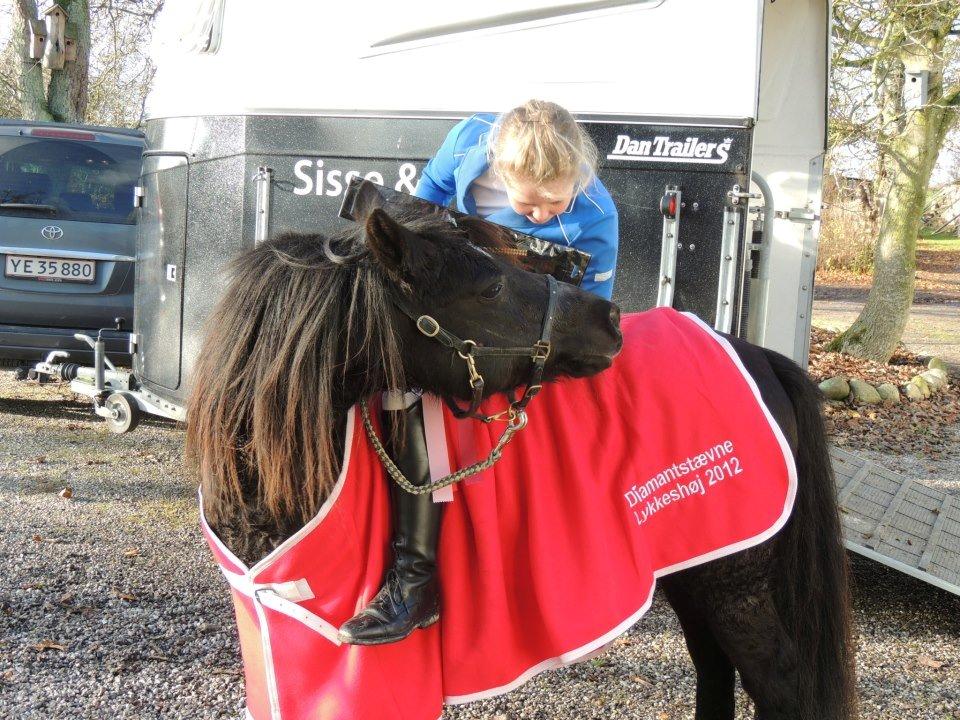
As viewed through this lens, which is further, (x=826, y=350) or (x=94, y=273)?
(x=826, y=350)

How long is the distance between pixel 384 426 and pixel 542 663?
69 centimetres

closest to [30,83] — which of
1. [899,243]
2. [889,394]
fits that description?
[899,243]

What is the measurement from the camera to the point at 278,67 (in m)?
3.98

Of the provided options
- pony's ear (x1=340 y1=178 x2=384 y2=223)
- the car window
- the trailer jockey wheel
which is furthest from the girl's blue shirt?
the car window

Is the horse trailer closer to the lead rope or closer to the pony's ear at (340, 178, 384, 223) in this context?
the pony's ear at (340, 178, 384, 223)

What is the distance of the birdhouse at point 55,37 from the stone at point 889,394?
456 inches

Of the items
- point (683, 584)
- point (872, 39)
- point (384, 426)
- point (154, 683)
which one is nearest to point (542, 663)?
point (683, 584)

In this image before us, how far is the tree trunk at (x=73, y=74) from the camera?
1273 cm

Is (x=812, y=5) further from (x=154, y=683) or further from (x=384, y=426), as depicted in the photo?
(x=154, y=683)

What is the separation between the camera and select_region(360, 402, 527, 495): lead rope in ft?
5.85

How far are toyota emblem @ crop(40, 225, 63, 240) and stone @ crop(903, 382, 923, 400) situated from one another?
25.8 feet

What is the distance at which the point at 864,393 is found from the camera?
7.88 meters

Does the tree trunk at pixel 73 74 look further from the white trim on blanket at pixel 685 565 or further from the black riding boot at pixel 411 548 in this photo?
the white trim on blanket at pixel 685 565

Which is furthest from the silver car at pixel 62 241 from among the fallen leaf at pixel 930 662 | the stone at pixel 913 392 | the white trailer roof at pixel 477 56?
the stone at pixel 913 392
